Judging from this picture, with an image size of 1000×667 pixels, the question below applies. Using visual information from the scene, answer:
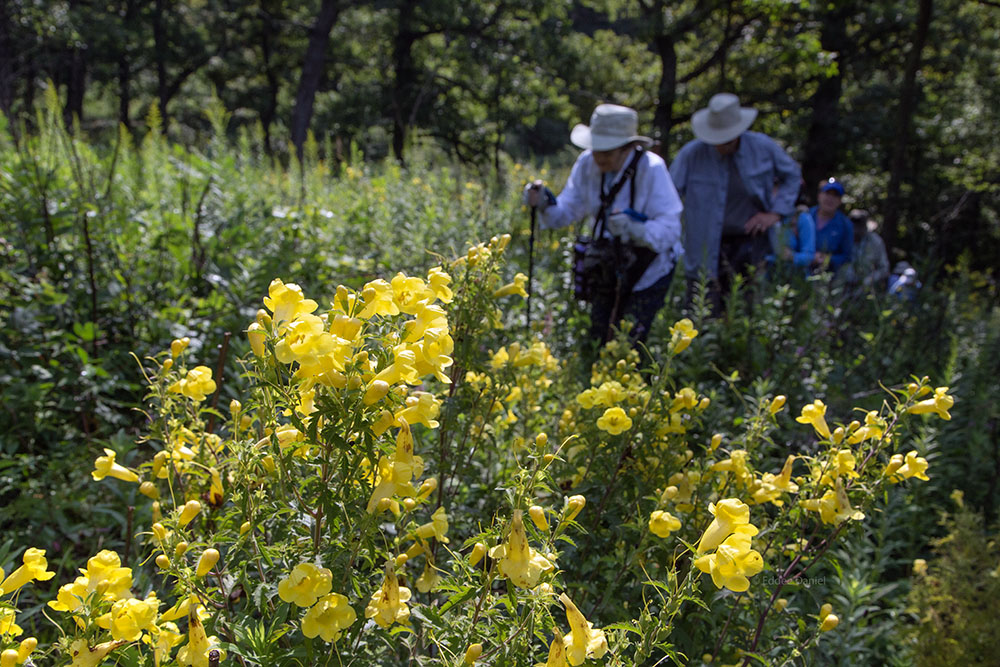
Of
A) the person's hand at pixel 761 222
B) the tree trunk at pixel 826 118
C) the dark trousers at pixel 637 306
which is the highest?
the tree trunk at pixel 826 118

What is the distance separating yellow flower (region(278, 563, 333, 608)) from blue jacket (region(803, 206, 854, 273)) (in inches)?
221

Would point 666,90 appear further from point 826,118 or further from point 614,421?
point 614,421

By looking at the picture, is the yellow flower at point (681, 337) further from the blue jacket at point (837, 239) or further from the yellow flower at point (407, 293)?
the blue jacket at point (837, 239)

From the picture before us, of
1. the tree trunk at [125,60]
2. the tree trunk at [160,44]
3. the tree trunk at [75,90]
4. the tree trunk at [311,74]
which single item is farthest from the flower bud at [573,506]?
the tree trunk at [160,44]

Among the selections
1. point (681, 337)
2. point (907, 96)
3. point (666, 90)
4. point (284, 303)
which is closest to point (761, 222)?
point (907, 96)

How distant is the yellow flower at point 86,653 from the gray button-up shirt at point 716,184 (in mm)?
3968

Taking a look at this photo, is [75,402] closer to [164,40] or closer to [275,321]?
[275,321]

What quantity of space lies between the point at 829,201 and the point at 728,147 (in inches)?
79.5

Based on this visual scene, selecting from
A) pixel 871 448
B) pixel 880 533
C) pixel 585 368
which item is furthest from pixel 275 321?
pixel 585 368

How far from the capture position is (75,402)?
2.73m

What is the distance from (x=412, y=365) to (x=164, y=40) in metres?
23.3

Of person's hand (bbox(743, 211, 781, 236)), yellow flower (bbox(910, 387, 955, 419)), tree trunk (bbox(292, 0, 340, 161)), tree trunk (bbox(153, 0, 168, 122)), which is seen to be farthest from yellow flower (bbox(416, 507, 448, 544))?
tree trunk (bbox(153, 0, 168, 122))

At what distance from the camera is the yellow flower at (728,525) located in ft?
3.15

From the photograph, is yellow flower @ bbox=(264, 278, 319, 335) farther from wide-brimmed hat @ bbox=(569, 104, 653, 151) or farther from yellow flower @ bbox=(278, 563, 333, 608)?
wide-brimmed hat @ bbox=(569, 104, 653, 151)
